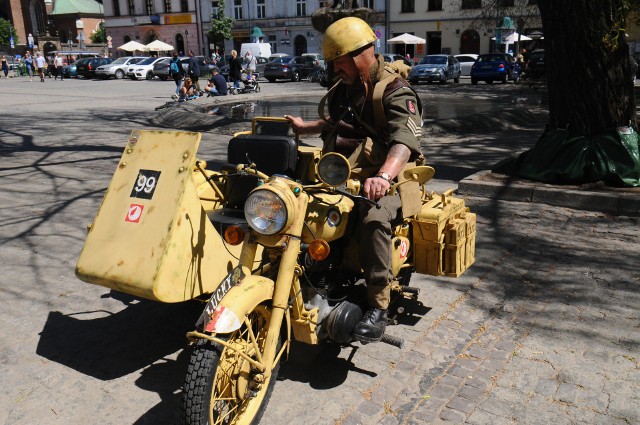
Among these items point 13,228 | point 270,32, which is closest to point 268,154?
point 13,228

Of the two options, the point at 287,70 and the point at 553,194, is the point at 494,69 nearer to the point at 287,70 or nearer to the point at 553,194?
the point at 287,70

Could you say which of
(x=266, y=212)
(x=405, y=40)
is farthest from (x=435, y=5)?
(x=266, y=212)

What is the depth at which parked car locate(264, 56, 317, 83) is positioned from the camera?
116 feet

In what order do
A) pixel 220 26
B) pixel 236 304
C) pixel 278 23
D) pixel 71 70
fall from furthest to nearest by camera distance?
1. pixel 278 23
2. pixel 220 26
3. pixel 71 70
4. pixel 236 304

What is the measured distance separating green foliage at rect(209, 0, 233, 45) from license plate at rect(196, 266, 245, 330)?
196 feet

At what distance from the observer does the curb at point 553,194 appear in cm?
684

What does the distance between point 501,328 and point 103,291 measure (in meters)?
3.05

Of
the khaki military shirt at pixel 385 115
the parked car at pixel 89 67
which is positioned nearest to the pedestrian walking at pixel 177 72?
the khaki military shirt at pixel 385 115

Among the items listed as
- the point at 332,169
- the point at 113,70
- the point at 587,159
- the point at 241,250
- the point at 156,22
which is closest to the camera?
the point at 332,169

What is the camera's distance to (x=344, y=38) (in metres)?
3.44

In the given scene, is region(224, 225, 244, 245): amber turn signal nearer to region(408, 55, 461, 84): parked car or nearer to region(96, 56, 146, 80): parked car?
region(408, 55, 461, 84): parked car

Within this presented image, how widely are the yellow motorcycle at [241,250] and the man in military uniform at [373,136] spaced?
124 mm

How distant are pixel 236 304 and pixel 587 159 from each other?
6195 mm

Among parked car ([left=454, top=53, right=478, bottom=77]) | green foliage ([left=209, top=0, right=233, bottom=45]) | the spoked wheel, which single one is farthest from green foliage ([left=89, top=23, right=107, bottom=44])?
the spoked wheel
